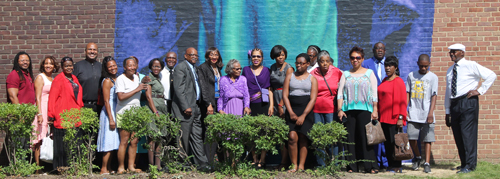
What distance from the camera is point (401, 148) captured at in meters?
5.86

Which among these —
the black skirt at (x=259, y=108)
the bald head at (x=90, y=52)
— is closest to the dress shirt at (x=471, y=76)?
the black skirt at (x=259, y=108)

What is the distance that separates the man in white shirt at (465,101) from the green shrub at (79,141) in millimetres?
5317

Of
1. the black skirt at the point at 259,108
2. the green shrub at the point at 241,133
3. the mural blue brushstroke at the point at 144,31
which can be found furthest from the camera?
the mural blue brushstroke at the point at 144,31

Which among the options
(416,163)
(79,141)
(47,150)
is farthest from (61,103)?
(416,163)

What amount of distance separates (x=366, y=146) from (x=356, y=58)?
1288 mm

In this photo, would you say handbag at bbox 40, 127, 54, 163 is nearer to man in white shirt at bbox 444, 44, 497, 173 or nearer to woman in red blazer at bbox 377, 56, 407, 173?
woman in red blazer at bbox 377, 56, 407, 173

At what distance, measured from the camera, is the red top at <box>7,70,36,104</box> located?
6043mm

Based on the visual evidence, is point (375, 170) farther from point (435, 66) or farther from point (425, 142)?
point (435, 66)

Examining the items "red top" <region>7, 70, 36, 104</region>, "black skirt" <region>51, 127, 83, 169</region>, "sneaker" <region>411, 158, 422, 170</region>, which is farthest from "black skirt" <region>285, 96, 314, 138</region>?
"red top" <region>7, 70, 36, 104</region>

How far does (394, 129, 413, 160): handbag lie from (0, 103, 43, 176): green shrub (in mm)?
5093

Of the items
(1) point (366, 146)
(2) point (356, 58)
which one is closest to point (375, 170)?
(1) point (366, 146)

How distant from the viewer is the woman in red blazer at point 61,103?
5.69 m

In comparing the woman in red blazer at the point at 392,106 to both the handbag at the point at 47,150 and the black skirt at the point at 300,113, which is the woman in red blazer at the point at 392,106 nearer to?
the black skirt at the point at 300,113

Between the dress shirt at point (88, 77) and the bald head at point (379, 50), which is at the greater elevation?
the bald head at point (379, 50)
